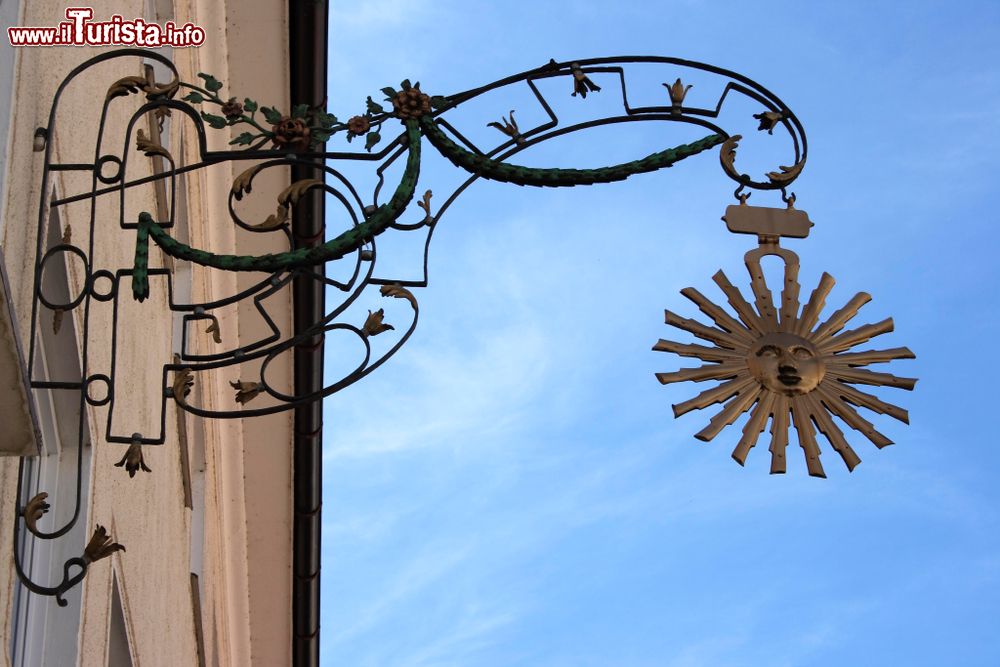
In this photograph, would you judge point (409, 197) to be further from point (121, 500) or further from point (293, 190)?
point (121, 500)

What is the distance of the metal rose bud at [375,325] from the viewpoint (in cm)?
441

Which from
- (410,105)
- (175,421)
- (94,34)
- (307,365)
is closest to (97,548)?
(410,105)

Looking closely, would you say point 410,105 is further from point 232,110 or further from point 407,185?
point 232,110

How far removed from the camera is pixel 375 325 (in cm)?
442

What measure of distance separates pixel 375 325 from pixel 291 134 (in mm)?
527

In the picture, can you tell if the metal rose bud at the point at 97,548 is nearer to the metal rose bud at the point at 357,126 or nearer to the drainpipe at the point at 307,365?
the metal rose bud at the point at 357,126

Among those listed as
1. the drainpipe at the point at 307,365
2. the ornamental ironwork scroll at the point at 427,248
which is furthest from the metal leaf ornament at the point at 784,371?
the drainpipe at the point at 307,365

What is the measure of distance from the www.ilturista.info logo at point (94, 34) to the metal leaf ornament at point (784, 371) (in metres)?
1.71

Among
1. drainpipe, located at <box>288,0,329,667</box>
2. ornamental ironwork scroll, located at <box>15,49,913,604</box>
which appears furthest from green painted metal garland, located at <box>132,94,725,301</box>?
drainpipe, located at <box>288,0,329,667</box>

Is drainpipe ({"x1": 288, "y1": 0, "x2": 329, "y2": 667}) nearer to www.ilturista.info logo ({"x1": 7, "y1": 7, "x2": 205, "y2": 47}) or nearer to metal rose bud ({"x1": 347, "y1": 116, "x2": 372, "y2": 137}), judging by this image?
www.ilturista.info logo ({"x1": 7, "y1": 7, "x2": 205, "y2": 47})

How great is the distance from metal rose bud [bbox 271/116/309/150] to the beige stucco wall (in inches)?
26.3

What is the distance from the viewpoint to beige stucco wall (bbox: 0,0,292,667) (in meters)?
4.72

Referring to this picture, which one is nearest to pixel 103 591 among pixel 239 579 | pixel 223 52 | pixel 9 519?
pixel 9 519

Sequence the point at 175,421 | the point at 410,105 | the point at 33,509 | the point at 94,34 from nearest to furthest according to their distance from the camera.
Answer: the point at 33,509
the point at 410,105
the point at 94,34
the point at 175,421
